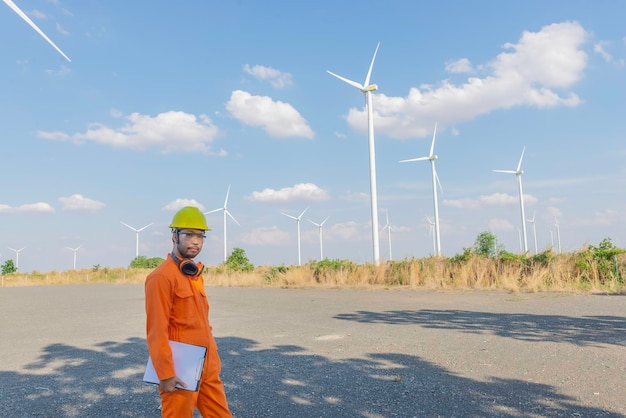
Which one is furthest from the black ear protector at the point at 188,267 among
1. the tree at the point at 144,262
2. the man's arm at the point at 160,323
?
the tree at the point at 144,262

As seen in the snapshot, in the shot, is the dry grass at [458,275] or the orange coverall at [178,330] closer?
the orange coverall at [178,330]

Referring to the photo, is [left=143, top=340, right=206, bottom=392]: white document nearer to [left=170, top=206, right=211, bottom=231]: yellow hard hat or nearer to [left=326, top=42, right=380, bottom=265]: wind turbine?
[left=170, top=206, right=211, bottom=231]: yellow hard hat

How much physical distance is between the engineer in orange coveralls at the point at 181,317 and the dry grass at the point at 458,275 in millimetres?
15693

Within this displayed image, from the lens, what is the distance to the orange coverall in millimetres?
2855

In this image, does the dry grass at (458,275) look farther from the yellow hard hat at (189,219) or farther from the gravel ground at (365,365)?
the yellow hard hat at (189,219)

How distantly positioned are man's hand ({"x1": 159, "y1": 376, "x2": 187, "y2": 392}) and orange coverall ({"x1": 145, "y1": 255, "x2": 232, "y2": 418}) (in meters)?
0.03

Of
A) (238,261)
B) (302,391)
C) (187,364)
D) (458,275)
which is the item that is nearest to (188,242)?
(187,364)

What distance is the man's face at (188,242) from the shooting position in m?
3.19

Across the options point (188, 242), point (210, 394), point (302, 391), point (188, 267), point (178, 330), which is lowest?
point (302, 391)

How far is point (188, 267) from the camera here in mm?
3117

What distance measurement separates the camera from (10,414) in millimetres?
4605

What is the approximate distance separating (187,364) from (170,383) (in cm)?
14

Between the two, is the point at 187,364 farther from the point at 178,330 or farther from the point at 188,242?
the point at 188,242

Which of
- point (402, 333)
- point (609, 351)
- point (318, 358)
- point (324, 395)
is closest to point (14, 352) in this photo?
point (318, 358)
